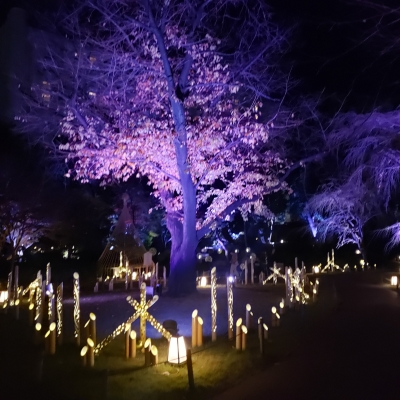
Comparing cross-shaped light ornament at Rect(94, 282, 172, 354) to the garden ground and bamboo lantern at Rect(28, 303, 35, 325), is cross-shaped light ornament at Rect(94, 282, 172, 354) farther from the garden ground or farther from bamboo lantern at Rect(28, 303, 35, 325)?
bamboo lantern at Rect(28, 303, 35, 325)

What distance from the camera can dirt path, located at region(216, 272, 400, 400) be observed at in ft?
21.0

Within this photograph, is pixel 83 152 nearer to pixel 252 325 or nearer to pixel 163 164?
pixel 163 164

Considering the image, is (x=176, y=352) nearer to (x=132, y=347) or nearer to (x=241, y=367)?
(x=132, y=347)

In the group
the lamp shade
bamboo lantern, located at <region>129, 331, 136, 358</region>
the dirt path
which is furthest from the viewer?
bamboo lantern, located at <region>129, 331, 136, 358</region>

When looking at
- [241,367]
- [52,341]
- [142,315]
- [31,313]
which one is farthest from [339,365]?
[31,313]

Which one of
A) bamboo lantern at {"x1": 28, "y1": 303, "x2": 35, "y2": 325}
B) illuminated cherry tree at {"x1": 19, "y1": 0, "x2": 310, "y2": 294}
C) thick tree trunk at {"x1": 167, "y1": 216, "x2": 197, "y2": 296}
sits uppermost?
illuminated cherry tree at {"x1": 19, "y1": 0, "x2": 310, "y2": 294}

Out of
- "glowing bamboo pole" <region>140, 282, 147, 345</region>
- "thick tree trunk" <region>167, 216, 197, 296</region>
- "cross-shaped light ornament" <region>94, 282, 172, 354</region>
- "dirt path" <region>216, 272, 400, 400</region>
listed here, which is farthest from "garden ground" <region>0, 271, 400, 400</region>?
"thick tree trunk" <region>167, 216, 197, 296</region>

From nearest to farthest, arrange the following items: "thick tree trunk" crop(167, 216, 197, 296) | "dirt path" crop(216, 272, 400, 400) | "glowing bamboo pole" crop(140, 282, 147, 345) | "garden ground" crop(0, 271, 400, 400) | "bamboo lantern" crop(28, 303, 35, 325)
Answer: "dirt path" crop(216, 272, 400, 400)
"garden ground" crop(0, 271, 400, 400)
"glowing bamboo pole" crop(140, 282, 147, 345)
"bamboo lantern" crop(28, 303, 35, 325)
"thick tree trunk" crop(167, 216, 197, 296)

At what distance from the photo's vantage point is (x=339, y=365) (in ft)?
24.9

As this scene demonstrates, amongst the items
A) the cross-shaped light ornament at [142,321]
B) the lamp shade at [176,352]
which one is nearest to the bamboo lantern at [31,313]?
the cross-shaped light ornament at [142,321]

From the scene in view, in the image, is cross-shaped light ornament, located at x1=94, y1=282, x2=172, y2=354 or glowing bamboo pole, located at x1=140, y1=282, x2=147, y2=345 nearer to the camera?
cross-shaped light ornament, located at x1=94, y1=282, x2=172, y2=354

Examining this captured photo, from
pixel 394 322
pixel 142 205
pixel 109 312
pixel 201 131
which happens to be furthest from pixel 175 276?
pixel 142 205

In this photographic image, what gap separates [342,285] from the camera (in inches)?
855

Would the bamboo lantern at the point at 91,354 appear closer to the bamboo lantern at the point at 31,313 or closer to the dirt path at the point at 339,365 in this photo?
the dirt path at the point at 339,365
